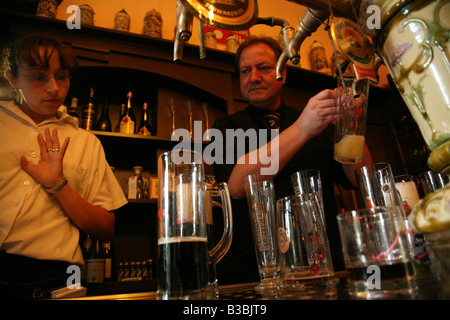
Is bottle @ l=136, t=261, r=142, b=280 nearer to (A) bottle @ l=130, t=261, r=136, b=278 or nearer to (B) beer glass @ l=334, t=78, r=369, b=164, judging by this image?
(A) bottle @ l=130, t=261, r=136, b=278

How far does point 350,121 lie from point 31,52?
1252 mm

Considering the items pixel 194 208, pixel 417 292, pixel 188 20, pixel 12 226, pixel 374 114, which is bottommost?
pixel 417 292

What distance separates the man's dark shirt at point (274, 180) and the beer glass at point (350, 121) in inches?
18.8

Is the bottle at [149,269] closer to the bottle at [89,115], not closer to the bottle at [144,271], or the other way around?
the bottle at [144,271]

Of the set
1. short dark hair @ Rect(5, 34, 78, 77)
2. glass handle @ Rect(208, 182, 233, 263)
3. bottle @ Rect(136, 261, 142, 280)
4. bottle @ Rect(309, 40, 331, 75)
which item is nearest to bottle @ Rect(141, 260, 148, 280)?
bottle @ Rect(136, 261, 142, 280)

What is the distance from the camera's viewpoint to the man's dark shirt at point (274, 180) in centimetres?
112

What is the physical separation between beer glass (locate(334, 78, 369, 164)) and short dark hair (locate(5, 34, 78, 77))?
3.85 feet

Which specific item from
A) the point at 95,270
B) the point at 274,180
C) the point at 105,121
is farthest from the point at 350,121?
the point at 105,121

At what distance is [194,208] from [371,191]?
0.39m

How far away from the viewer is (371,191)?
641 mm

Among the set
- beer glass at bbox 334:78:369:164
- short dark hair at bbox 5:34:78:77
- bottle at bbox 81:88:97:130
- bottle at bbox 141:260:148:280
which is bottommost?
bottle at bbox 141:260:148:280

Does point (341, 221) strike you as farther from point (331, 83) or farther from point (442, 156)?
point (331, 83)

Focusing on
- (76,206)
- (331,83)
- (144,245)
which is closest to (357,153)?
(76,206)

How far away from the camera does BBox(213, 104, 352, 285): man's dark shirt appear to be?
112 cm
